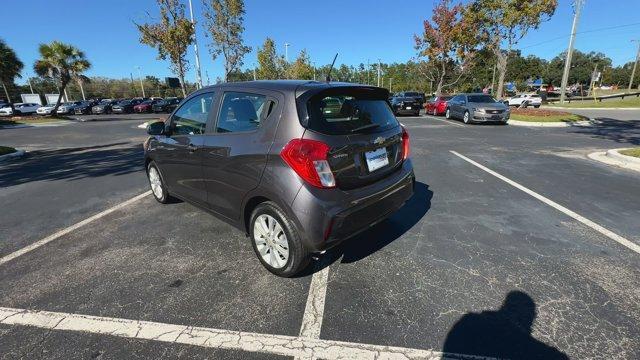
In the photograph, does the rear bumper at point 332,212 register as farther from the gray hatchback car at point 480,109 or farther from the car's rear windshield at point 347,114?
Answer: the gray hatchback car at point 480,109

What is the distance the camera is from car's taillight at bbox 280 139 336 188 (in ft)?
8.67

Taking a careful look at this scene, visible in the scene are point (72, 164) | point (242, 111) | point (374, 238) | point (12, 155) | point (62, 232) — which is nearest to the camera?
point (242, 111)

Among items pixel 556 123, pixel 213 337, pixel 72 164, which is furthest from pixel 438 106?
pixel 213 337

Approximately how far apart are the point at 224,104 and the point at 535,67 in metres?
104

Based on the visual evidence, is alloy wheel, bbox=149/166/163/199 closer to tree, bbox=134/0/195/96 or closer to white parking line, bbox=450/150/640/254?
white parking line, bbox=450/150/640/254

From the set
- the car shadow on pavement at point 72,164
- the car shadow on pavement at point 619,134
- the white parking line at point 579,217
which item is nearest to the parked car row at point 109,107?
the car shadow on pavement at point 72,164

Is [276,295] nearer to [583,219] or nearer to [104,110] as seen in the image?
[583,219]

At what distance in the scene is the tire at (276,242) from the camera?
2.83m

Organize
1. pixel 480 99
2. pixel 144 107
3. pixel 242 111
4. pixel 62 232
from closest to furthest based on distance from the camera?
pixel 242 111, pixel 62 232, pixel 480 99, pixel 144 107

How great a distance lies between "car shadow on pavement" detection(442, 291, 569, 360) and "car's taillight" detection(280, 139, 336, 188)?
58.3 inches

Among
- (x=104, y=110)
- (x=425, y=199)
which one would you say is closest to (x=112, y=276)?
(x=425, y=199)

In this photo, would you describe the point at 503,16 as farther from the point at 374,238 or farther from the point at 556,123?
the point at 374,238

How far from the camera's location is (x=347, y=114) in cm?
307

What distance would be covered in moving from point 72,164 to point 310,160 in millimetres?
Result: 8943
